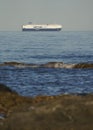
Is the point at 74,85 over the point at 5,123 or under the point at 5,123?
under

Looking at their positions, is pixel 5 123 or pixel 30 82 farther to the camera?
Result: pixel 30 82

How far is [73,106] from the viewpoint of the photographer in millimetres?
10078

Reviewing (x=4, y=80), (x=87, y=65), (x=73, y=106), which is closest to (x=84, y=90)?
(x=4, y=80)

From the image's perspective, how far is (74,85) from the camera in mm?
41562

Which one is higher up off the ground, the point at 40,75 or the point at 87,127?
the point at 87,127

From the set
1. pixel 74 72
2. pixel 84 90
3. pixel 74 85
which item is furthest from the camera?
pixel 74 72

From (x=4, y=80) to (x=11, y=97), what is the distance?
2106 centimetres

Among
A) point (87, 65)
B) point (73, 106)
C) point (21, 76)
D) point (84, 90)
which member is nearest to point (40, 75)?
point (21, 76)

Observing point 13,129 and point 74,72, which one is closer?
point 13,129

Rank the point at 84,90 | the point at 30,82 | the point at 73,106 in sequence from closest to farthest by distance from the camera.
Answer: the point at 73,106 → the point at 84,90 → the point at 30,82

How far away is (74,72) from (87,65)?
5077 mm

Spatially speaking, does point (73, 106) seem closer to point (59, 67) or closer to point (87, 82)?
point (87, 82)

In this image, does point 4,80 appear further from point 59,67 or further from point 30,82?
point 59,67

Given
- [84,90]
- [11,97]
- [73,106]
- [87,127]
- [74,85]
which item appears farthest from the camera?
[74,85]
